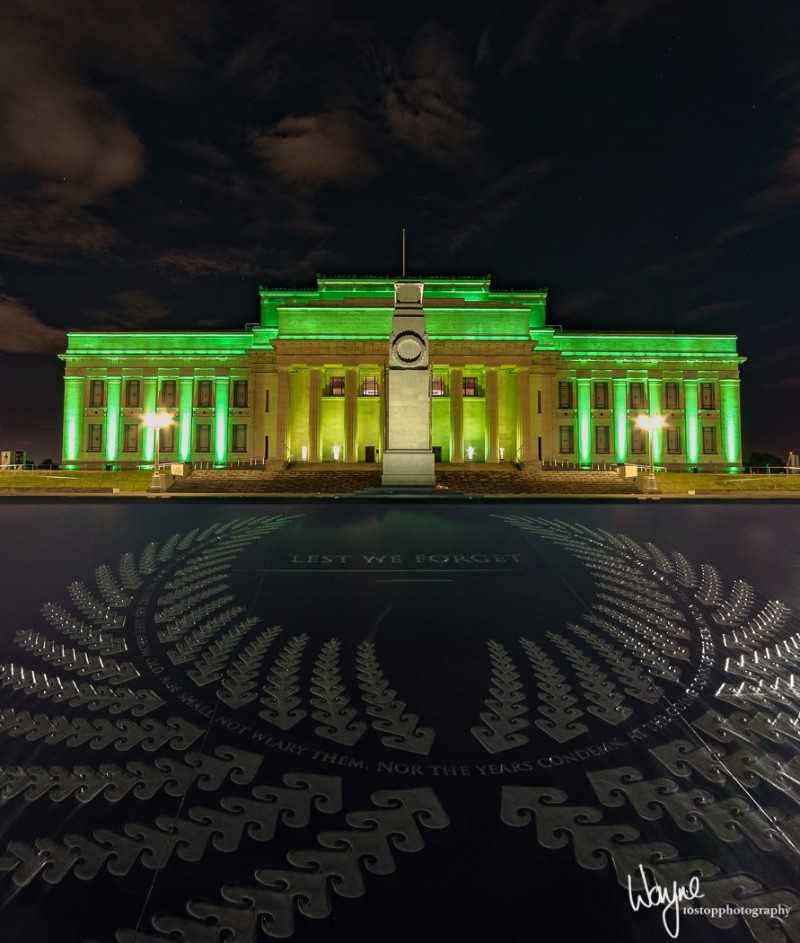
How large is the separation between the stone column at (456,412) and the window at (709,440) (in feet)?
93.8

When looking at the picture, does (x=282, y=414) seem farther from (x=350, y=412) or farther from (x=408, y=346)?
(x=408, y=346)

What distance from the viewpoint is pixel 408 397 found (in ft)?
76.3

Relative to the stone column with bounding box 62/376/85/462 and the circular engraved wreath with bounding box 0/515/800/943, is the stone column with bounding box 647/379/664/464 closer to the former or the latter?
the circular engraved wreath with bounding box 0/515/800/943

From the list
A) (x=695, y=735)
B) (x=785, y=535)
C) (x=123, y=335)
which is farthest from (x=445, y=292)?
(x=695, y=735)

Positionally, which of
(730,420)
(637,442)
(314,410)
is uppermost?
(730,420)

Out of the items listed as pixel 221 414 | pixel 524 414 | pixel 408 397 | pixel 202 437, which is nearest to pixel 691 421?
pixel 524 414

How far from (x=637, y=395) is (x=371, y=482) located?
127 ft

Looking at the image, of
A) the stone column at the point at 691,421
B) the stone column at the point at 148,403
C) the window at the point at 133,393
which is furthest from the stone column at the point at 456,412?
the window at the point at 133,393

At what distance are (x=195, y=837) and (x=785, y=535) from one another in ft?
24.9

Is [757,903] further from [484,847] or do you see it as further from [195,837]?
[195,837]

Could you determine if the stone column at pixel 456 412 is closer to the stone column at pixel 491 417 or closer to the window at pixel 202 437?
the stone column at pixel 491 417

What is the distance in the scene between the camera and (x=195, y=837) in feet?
9.53

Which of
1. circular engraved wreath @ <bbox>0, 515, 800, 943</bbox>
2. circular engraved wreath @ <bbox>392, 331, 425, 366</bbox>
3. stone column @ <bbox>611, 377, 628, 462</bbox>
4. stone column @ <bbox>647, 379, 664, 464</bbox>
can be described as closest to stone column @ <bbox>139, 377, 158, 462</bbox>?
circular engraved wreath @ <bbox>392, 331, 425, 366</bbox>

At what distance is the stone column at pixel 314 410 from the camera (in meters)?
51.4
